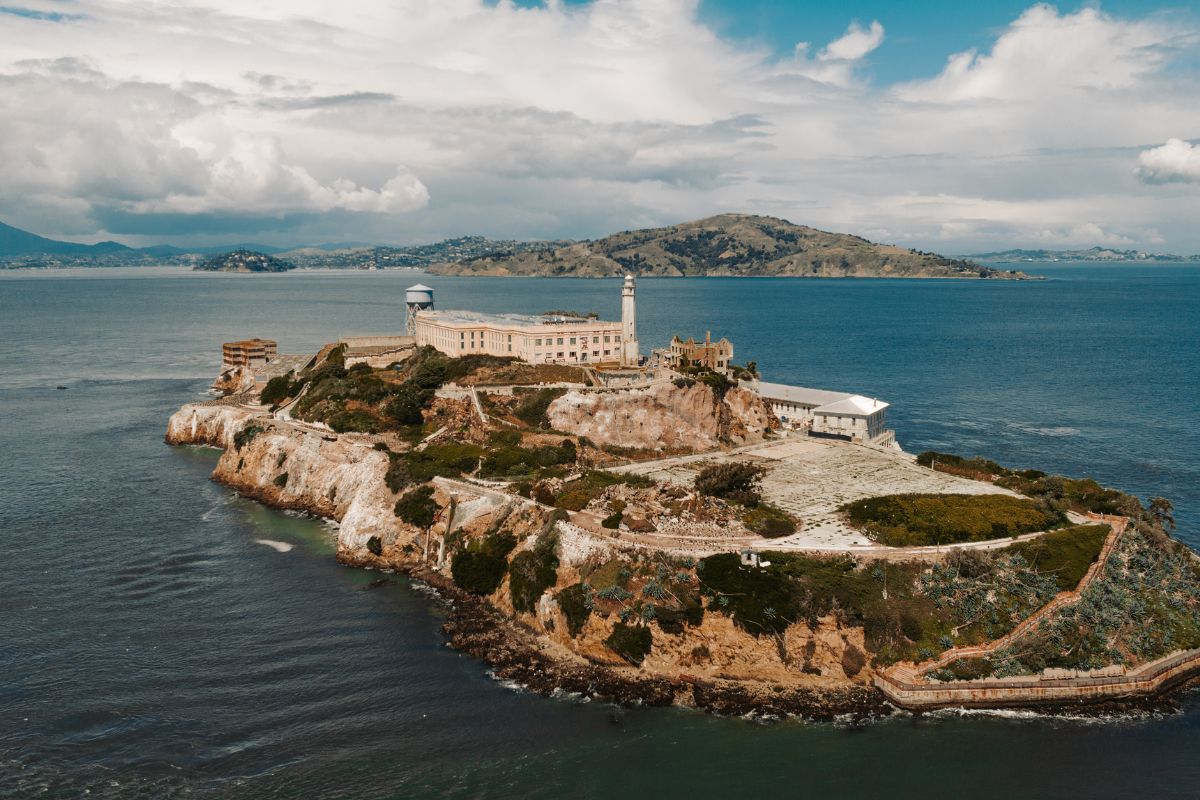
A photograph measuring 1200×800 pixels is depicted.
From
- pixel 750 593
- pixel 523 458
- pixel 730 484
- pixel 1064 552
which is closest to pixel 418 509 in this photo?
pixel 523 458

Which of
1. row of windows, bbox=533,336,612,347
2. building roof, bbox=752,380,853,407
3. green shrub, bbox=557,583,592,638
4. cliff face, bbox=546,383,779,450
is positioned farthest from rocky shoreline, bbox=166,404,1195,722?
building roof, bbox=752,380,853,407

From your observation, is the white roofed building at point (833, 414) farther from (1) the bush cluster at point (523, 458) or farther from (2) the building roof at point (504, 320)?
(1) the bush cluster at point (523, 458)

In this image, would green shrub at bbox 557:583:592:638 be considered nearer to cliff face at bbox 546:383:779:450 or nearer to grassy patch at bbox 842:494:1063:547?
grassy patch at bbox 842:494:1063:547

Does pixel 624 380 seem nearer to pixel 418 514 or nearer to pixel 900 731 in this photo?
pixel 418 514

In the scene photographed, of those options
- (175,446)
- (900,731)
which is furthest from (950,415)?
(175,446)

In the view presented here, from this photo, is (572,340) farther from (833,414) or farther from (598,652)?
(598,652)

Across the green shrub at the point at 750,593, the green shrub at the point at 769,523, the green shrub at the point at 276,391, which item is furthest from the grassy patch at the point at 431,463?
the green shrub at the point at 276,391
